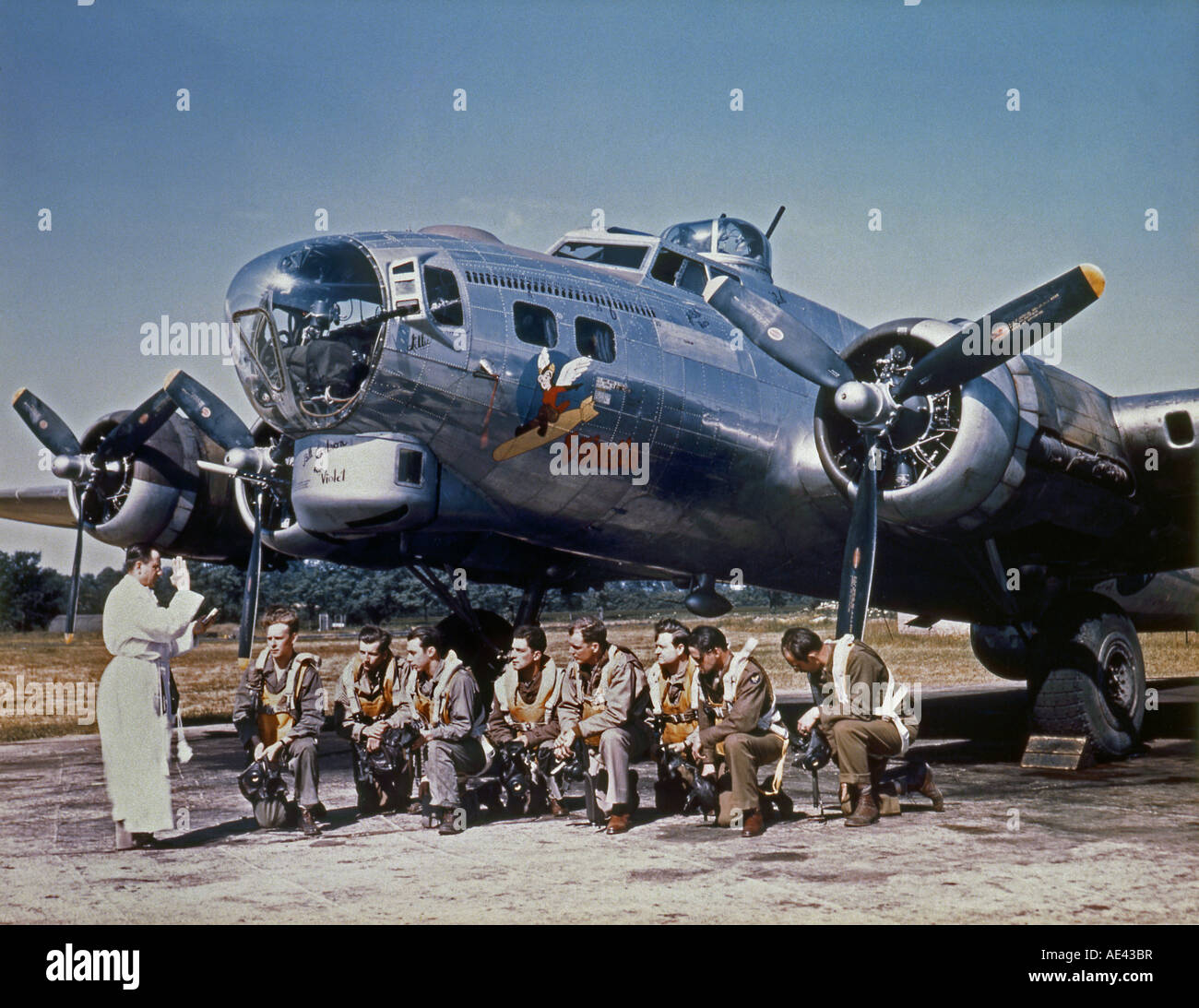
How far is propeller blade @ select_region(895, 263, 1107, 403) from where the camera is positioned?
29.1 feet

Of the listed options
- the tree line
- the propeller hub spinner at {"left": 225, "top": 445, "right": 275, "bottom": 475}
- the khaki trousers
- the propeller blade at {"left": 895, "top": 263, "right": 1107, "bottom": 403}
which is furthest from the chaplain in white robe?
the tree line

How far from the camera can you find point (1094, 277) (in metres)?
8.73

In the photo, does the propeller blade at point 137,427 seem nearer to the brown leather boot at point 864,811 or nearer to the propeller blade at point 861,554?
the propeller blade at point 861,554

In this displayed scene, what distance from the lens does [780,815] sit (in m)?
7.93

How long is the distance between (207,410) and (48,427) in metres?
2.99

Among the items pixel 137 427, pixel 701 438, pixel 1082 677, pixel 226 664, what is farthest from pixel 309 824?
pixel 226 664

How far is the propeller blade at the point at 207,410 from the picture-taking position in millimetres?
12859

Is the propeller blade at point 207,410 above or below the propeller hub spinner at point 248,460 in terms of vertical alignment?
above

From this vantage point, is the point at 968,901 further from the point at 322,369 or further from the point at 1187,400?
the point at 1187,400

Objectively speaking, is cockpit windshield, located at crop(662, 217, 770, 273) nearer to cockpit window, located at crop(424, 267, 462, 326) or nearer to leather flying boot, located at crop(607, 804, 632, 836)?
cockpit window, located at crop(424, 267, 462, 326)

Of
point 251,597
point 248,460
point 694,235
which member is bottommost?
point 251,597

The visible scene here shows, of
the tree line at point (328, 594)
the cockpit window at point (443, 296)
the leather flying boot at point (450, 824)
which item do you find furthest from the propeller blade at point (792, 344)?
the tree line at point (328, 594)

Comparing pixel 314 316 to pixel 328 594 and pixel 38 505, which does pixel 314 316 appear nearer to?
pixel 38 505

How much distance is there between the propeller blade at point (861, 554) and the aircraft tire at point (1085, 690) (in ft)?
8.32
